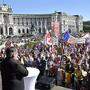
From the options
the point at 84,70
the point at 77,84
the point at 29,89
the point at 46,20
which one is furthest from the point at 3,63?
the point at 46,20

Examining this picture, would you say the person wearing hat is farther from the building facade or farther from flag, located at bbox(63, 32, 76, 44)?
the building facade

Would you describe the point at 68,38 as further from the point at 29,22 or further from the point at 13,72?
the point at 29,22

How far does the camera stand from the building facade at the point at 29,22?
14625 cm

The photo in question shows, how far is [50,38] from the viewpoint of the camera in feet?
71.0

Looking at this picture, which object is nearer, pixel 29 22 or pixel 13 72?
pixel 13 72

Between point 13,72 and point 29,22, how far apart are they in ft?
529

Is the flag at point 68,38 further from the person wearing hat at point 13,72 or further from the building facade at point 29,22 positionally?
the building facade at point 29,22

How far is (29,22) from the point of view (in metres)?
166

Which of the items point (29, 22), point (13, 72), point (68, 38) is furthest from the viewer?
point (29, 22)

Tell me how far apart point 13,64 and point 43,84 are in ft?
17.5

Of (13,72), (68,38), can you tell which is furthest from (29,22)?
(13,72)

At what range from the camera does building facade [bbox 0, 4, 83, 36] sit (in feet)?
480

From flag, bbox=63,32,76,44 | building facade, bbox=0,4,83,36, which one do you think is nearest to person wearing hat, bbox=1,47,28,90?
flag, bbox=63,32,76,44

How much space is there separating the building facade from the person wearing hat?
5263 inches
